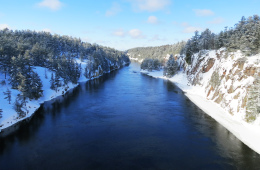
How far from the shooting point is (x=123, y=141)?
89.1ft

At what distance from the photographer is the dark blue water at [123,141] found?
856 inches

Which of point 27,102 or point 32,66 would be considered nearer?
point 27,102

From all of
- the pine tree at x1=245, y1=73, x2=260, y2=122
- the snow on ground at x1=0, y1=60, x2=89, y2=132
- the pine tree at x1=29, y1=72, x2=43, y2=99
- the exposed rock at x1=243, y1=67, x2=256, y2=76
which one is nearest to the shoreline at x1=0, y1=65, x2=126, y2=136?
the snow on ground at x1=0, y1=60, x2=89, y2=132

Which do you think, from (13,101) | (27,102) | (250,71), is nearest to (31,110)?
(27,102)

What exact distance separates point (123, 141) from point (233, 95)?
30.8 metres

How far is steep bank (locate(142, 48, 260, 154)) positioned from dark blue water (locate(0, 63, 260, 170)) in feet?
9.04

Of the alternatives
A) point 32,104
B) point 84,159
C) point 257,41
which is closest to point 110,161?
point 84,159

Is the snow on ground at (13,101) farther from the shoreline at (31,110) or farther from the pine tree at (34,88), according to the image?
the pine tree at (34,88)

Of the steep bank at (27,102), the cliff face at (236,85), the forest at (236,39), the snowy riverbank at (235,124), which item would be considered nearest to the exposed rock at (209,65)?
the cliff face at (236,85)

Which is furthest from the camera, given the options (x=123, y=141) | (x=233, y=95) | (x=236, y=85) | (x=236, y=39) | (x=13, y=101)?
(x=236, y=39)

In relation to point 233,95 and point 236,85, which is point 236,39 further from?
point 233,95

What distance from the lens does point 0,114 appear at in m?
33.4

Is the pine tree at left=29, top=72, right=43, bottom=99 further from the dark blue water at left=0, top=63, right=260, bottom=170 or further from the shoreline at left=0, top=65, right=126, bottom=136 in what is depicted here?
the dark blue water at left=0, top=63, right=260, bottom=170

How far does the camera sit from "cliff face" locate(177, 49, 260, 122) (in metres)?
33.2
